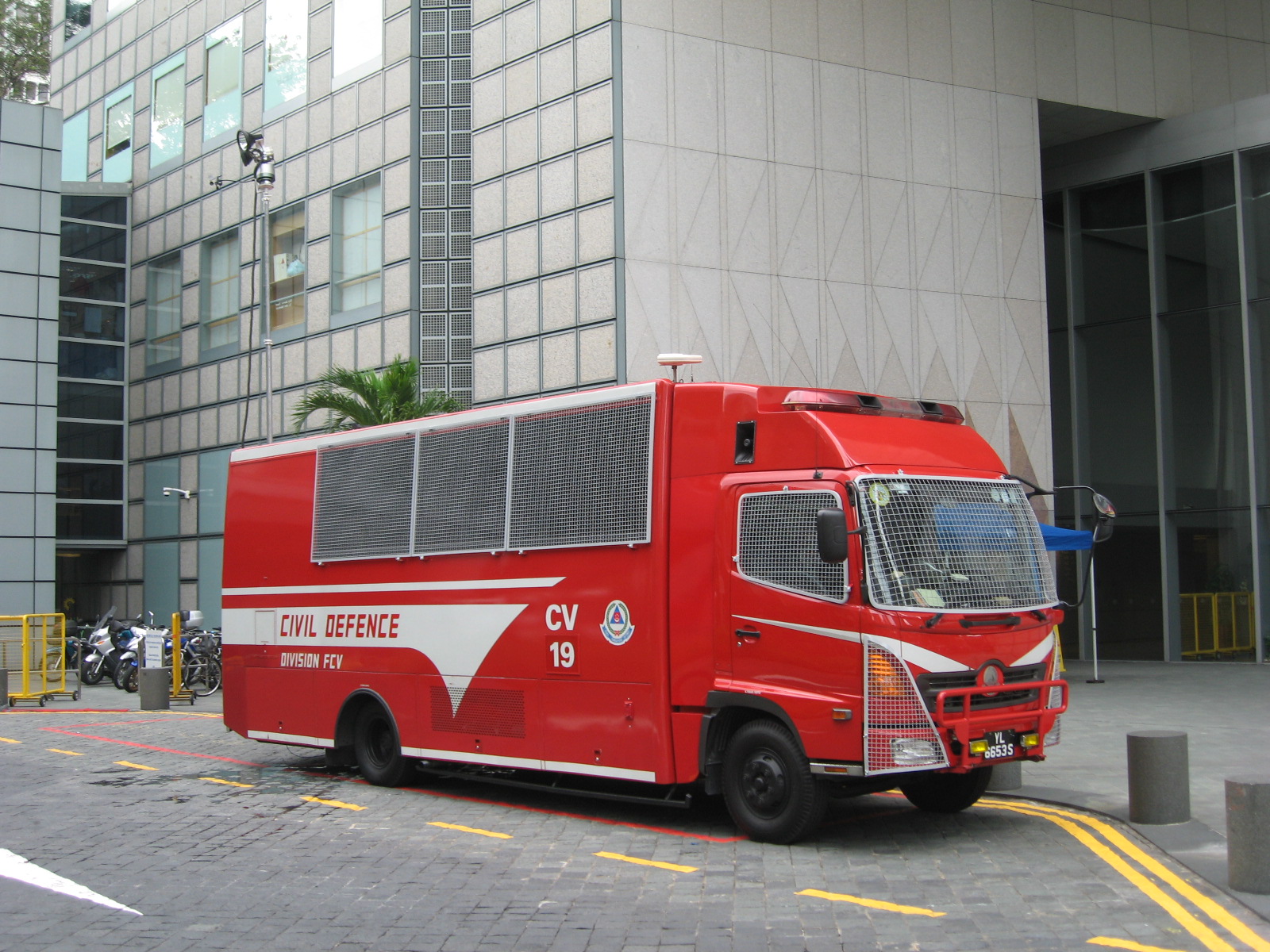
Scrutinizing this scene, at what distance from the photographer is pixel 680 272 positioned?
787 inches

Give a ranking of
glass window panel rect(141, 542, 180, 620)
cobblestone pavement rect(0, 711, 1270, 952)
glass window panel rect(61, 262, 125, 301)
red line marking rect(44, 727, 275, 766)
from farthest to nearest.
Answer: glass window panel rect(61, 262, 125, 301), glass window panel rect(141, 542, 180, 620), red line marking rect(44, 727, 275, 766), cobblestone pavement rect(0, 711, 1270, 952)

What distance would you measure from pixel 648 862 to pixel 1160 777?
3739 millimetres

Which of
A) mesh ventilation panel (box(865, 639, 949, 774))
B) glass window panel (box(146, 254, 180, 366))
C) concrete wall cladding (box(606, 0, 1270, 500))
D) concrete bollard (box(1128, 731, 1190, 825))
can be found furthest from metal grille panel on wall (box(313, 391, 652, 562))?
glass window panel (box(146, 254, 180, 366))

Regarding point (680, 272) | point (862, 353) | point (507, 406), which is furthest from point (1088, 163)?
point (507, 406)

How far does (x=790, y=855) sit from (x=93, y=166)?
109ft

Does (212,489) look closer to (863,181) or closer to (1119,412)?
(863,181)

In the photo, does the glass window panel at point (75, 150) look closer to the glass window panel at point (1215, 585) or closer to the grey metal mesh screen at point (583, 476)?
the grey metal mesh screen at point (583, 476)

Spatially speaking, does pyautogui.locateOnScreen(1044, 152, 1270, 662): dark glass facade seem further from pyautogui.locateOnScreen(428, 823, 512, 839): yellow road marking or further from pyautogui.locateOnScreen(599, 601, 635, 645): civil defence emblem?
pyautogui.locateOnScreen(428, 823, 512, 839): yellow road marking

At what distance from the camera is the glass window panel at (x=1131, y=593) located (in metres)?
25.9

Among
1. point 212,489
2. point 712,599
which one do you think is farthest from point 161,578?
point 712,599

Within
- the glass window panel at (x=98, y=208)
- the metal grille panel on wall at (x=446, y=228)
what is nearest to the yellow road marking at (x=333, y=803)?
the metal grille panel on wall at (x=446, y=228)

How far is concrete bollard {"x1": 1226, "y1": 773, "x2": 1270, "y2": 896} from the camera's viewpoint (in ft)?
23.0

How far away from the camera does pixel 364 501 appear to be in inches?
476

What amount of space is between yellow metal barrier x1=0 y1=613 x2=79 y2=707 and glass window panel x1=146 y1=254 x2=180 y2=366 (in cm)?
988
